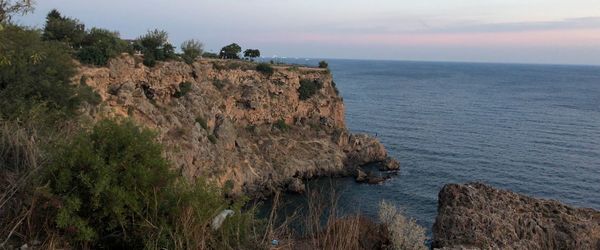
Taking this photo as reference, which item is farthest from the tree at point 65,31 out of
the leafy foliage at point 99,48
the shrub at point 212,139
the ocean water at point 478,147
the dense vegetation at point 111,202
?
the dense vegetation at point 111,202

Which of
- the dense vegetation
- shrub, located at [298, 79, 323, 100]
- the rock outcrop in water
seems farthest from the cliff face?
the rock outcrop in water

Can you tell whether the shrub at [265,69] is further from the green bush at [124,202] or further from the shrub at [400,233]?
the green bush at [124,202]

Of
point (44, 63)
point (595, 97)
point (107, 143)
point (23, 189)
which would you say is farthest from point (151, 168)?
point (595, 97)

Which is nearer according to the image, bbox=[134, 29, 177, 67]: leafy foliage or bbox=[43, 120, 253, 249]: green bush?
bbox=[43, 120, 253, 249]: green bush

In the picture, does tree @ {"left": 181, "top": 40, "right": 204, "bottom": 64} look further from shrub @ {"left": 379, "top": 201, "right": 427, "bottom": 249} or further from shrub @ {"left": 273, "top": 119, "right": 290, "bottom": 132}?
shrub @ {"left": 379, "top": 201, "right": 427, "bottom": 249}

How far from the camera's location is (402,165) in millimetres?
50625

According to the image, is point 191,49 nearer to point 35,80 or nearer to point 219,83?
point 219,83

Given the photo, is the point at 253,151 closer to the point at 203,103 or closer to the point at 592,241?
the point at 203,103

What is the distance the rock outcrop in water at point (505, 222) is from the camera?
9.60 m

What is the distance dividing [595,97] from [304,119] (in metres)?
89.4

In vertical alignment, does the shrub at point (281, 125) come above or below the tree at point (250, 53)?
below

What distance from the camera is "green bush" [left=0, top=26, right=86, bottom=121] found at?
18.1m

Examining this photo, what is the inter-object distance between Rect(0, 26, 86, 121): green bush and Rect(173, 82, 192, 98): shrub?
15809 millimetres

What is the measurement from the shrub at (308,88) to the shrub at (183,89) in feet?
53.2
